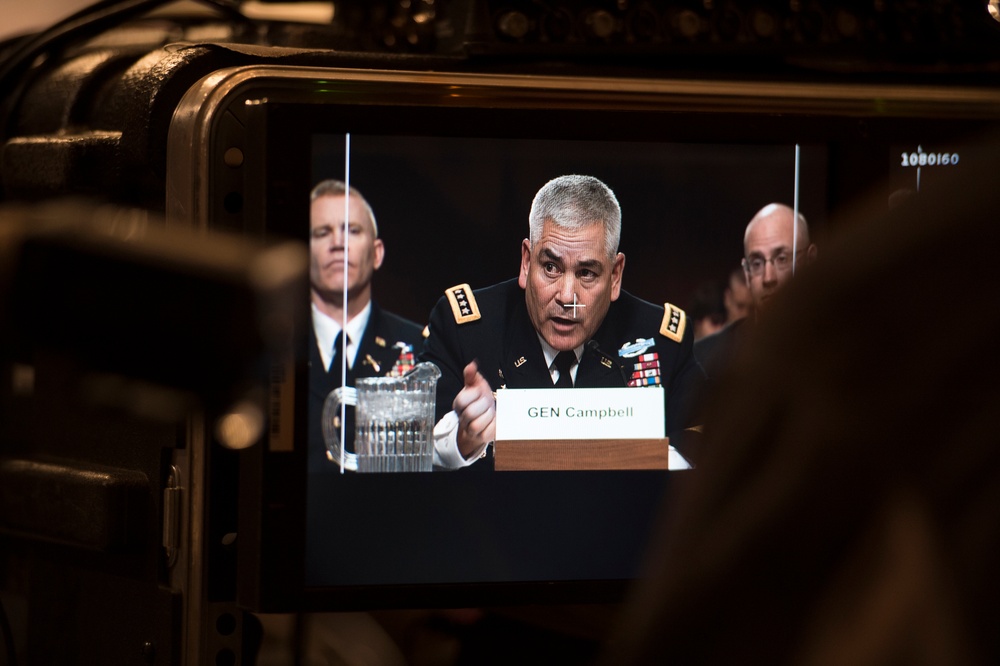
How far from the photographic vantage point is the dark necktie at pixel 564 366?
0.74 meters

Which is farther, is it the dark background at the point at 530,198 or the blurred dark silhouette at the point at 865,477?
the dark background at the point at 530,198

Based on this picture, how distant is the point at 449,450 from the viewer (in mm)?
733

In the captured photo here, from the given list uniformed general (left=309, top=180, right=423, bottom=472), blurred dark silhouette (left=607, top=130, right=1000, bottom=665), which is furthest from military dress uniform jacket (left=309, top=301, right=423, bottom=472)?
blurred dark silhouette (left=607, top=130, right=1000, bottom=665)

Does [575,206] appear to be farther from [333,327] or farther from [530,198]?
[333,327]

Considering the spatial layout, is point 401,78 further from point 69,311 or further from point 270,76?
point 69,311

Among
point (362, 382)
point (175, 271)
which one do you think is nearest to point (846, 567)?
point (175, 271)

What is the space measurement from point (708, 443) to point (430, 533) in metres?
0.47

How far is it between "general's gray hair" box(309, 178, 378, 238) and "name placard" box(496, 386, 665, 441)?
13 cm

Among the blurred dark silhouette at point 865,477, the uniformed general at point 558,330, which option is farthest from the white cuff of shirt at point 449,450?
the blurred dark silhouette at point 865,477

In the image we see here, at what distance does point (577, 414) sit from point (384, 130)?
20 centimetres

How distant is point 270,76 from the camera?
0.72 metres

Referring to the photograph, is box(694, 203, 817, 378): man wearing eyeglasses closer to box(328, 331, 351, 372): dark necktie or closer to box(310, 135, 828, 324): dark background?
box(310, 135, 828, 324): dark background

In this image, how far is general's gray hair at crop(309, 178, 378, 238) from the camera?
0.70 metres

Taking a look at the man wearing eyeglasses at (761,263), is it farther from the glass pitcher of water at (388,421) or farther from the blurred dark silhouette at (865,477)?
the blurred dark silhouette at (865,477)
